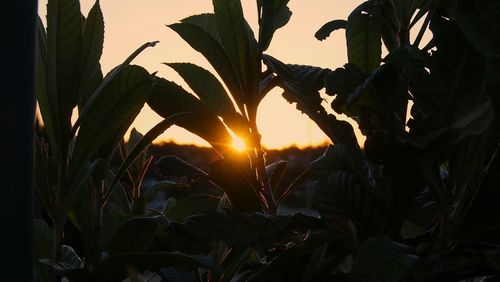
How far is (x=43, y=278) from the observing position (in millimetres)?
1035

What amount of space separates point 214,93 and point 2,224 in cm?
46

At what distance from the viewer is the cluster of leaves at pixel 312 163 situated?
93 cm

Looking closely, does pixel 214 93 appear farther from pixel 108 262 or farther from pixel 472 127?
pixel 472 127

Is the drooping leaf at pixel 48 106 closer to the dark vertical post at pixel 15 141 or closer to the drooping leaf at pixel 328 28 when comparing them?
the dark vertical post at pixel 15 141

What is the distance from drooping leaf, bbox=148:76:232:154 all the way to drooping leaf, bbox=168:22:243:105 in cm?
5

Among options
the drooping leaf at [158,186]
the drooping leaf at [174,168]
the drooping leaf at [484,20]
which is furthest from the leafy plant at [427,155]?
the drooping leaf at [158,186]

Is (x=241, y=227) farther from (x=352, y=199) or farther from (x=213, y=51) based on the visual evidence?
(x=213, y=51)

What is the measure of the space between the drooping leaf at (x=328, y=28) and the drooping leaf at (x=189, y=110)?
33cm

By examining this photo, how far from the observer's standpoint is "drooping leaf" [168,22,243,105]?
1.16 m

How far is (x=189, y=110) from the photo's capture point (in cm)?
115

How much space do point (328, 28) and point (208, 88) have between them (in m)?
0.34

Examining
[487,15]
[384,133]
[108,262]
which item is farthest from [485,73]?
[108,262]

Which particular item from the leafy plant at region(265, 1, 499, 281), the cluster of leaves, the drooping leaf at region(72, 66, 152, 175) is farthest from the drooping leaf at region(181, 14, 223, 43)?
the leafy plant at region(265, 1, 499, 281)

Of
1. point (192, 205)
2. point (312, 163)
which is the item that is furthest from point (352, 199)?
point (192, 205)
